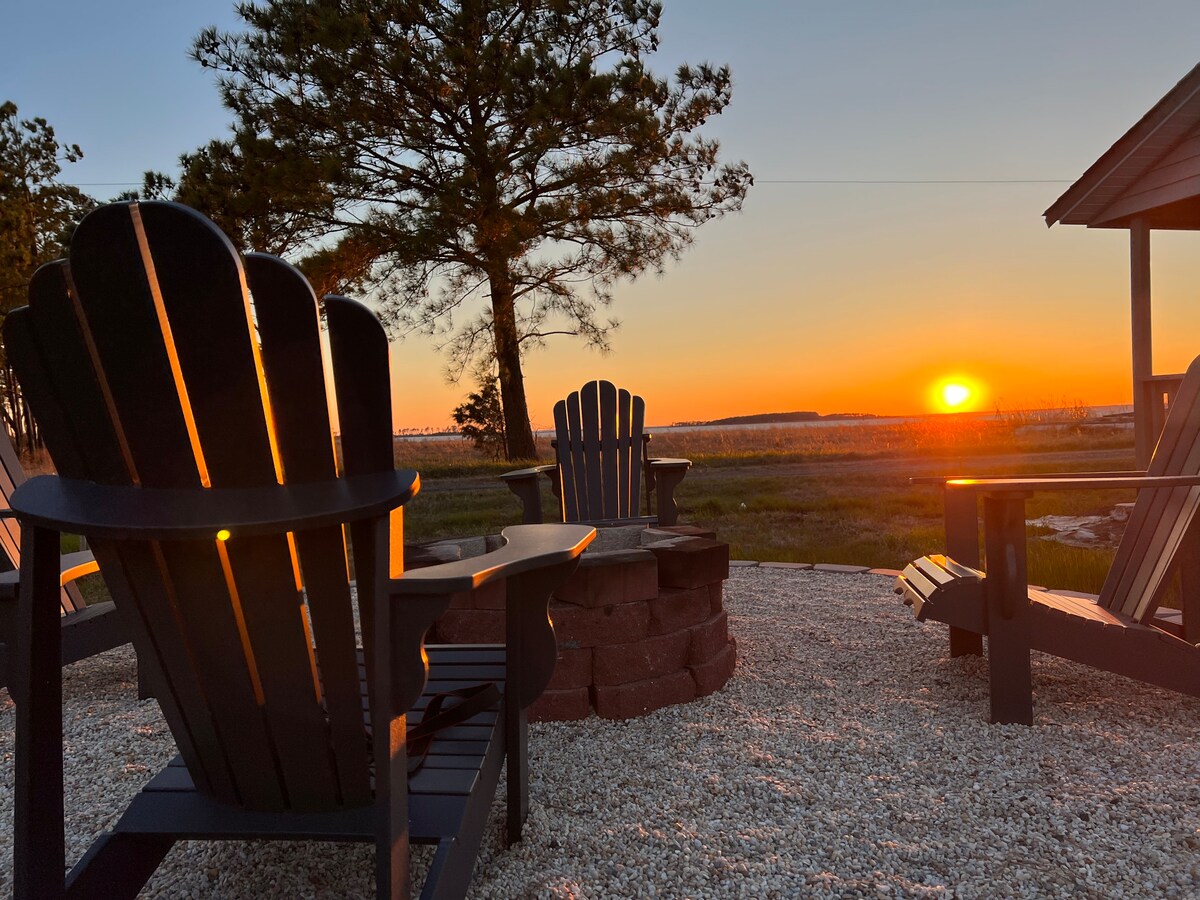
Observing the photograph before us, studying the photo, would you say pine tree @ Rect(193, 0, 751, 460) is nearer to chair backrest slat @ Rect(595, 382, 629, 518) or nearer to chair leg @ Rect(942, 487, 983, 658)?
chair backrest slat @ Rect(595, 382, 629, 518)


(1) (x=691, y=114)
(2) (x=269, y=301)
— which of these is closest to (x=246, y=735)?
(2) (x=269, y=301)

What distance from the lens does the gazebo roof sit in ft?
15.4

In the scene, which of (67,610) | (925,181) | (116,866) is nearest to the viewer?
(116,866)

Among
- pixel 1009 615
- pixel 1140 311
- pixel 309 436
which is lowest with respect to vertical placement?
pixel 1009 615

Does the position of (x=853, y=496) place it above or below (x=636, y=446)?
below

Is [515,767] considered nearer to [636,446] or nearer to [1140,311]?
[636,446]

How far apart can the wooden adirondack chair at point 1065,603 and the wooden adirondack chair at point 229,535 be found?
5.37 ft

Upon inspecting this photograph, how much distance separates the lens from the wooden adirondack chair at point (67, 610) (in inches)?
91.1

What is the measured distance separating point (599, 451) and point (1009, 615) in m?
2.62

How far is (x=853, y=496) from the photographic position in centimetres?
823

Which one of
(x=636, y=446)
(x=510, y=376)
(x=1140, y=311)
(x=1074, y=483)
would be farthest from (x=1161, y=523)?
(x=510, y=376)

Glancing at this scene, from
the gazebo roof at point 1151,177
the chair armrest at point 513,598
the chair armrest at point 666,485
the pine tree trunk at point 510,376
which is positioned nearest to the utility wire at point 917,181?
the pine tree trunk at point 510,376

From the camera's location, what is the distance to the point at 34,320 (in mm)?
1126

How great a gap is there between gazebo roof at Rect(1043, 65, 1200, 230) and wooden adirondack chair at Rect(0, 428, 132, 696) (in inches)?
234
